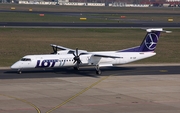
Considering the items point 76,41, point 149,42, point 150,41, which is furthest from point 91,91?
point 76,41

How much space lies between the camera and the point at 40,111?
1292 inches

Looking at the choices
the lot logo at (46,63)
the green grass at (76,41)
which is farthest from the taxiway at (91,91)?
the green grass at (76,41)

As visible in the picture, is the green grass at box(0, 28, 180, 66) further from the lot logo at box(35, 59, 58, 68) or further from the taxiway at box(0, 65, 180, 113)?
the taxiway at box(0, 65, 180, 113)

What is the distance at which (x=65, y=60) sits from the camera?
5050 cm

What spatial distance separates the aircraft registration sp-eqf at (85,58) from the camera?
1948 inches

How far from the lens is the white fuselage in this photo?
49.4 meters

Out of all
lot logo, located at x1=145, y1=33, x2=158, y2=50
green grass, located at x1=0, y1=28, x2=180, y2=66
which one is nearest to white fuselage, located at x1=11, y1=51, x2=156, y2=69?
lot logo, located at x1=145, y1=33, x2=158, y2=50

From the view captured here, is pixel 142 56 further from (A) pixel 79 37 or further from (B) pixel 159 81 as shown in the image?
(A) pixel 79 37

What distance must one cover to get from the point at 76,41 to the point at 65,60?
3062cm

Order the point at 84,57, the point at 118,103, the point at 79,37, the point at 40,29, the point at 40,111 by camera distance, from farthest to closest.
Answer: the point at 40,29 < the point at 79,37 < the point at 84,57 < the point at 118,103 < the point at 40,111

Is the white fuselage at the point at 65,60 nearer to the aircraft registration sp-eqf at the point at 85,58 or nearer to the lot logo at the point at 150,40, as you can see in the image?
the aircraft registration sp-eqf at the point at 85,58

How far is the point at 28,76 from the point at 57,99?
12.3 metres

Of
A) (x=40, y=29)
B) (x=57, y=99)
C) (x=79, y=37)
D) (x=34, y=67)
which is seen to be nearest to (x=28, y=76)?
(x=34, y=67)

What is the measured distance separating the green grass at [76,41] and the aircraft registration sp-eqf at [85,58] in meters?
8.94
